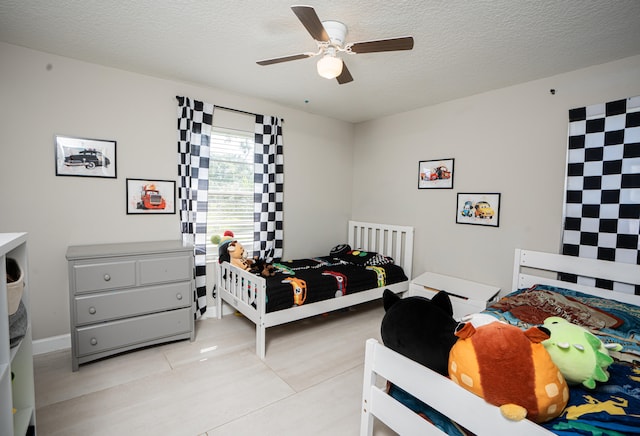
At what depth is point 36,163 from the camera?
250 centimetres

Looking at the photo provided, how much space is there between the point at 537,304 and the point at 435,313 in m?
1.28

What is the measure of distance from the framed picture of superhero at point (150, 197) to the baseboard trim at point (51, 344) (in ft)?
4.06

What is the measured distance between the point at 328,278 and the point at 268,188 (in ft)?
4.48

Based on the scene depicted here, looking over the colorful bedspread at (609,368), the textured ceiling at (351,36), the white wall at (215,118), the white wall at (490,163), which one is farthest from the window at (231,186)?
the colorful bedspread at (609,368)

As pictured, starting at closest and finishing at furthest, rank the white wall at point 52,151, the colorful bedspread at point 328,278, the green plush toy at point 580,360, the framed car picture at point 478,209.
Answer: the green plush toy at point 580,360
the white wall at point 52,151
the colorful bedspread at point 328,278
the framed car picture at point 478,209

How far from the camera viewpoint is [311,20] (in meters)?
1.54

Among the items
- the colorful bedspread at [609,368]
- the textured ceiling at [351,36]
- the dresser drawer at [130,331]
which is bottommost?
the dresser drawer at [130,331]

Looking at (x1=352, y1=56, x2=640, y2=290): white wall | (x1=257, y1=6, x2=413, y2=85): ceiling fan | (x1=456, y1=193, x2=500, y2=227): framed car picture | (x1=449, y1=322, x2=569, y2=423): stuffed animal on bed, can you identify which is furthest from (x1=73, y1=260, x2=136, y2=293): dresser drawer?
(x1=456, y1=193, x2=500, y2=227): framed car picture

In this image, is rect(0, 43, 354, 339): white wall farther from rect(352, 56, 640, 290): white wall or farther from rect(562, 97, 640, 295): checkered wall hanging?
rect(562, 97, 640, 295): checkered wall hanging

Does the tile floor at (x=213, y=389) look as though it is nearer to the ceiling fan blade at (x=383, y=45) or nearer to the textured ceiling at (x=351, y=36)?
the ceiling fan blade at (x=383, y=45)

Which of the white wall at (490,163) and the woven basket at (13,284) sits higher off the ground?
the white wall at (490,163)

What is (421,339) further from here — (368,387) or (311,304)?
(311,304)

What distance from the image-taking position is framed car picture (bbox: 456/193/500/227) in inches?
121

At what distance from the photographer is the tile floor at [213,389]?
5.94 ft
